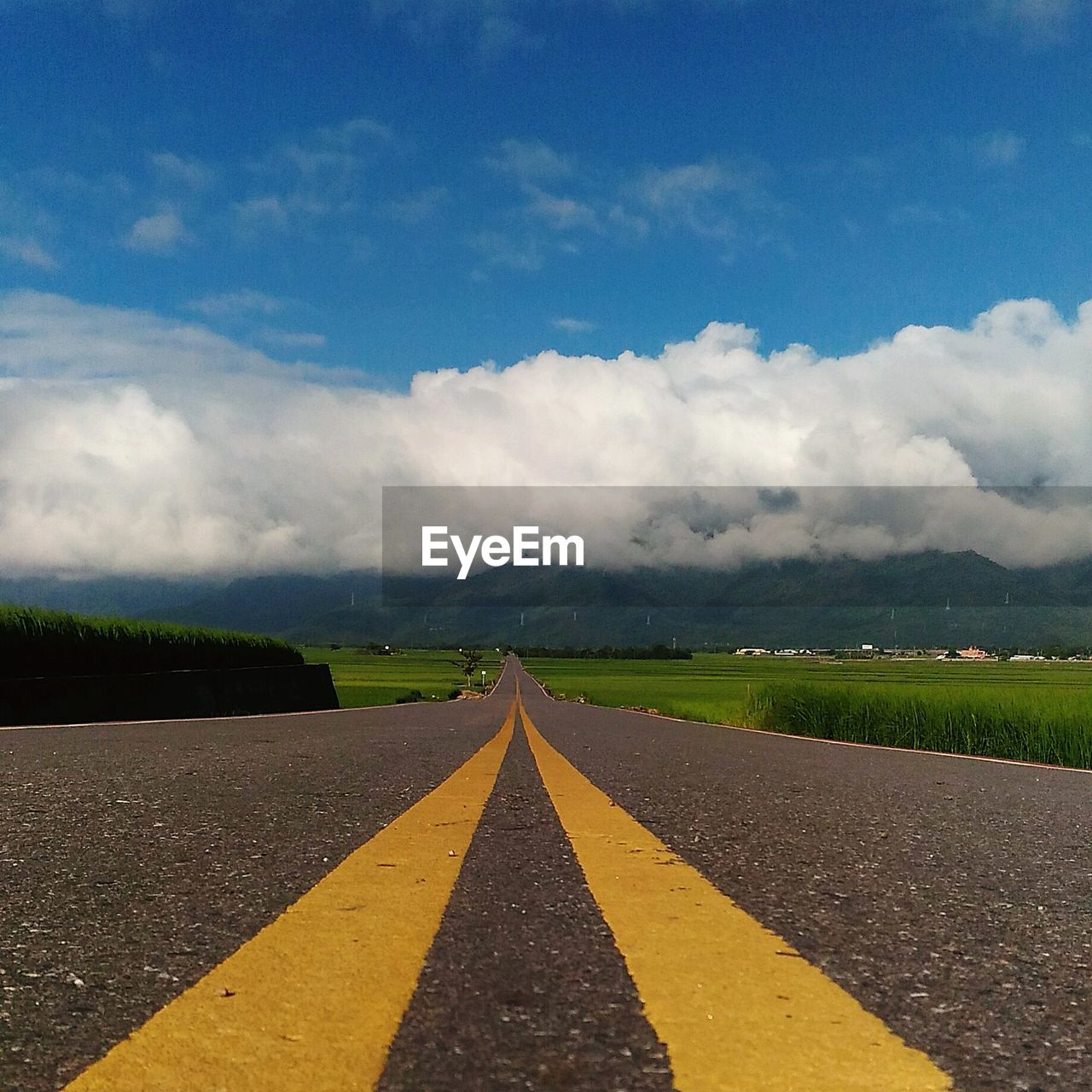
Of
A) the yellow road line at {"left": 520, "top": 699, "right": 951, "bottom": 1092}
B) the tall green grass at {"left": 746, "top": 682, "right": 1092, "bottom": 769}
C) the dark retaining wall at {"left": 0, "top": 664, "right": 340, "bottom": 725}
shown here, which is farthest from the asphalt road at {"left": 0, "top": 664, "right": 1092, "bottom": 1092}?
the dark retaining wall at {"left": 0, "top": 664, "right": 340, "bottom": 725}

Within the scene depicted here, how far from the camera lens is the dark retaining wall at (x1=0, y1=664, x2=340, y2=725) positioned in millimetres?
15320

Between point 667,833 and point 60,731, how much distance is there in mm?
10145

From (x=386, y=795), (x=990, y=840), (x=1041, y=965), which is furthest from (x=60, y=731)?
(x=1041, y=965)

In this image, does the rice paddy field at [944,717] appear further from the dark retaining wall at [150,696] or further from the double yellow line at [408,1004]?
the dark retaining wall at [150,696]

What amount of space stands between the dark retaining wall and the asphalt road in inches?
447

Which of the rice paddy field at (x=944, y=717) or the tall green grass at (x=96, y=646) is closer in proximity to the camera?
the rice paddy field at (x=944, y=717)

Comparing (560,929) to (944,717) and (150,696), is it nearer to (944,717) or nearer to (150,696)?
(944,717)

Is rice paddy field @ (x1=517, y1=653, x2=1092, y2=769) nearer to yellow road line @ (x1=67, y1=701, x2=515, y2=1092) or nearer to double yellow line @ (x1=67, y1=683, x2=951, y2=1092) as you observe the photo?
double yellow line @ (x1=67, y1=683, x2=951, y2=1092)

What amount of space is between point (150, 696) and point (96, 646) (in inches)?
76.8

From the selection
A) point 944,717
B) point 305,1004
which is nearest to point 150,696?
point 944,717

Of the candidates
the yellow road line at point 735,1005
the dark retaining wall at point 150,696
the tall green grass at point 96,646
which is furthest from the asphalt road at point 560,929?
the tall green grass at point 96,646

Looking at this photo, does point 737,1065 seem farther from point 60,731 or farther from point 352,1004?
point 60,731

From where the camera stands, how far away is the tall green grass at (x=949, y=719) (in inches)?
445

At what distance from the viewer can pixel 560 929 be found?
7.64 feet
